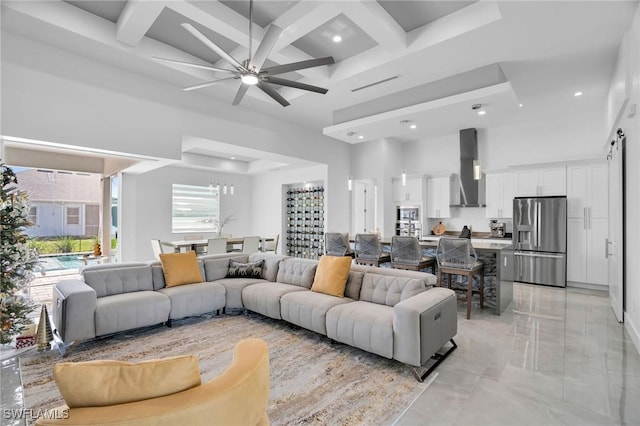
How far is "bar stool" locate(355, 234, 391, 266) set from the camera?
507 cm

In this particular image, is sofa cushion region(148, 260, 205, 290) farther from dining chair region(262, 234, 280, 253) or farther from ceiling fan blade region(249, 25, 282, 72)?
dining chair region(262, 234, 280, 253)

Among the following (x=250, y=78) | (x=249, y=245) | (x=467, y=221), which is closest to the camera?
(x=250, y=78)

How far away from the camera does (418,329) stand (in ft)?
8.54

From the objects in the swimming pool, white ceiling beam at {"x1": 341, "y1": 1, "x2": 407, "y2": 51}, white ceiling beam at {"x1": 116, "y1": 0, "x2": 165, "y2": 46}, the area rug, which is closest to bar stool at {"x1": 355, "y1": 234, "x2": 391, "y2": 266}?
the area rug

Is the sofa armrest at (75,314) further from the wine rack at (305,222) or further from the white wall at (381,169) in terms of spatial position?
the white wall at (381,169)

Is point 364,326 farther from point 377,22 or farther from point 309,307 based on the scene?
point 377,22

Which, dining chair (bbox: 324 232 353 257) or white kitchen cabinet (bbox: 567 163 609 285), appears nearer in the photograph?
dining chair (bbox: 324 232 353 257)

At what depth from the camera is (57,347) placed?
10.8 feet

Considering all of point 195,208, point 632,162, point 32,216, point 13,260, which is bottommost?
point 13,260

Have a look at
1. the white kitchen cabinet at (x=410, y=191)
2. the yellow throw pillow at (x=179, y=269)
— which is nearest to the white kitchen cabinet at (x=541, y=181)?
the white kitchen cabinet at (x=410, y=191)

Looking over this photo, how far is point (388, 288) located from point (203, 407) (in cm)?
268

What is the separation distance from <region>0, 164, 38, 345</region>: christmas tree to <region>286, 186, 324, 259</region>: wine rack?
238 inches

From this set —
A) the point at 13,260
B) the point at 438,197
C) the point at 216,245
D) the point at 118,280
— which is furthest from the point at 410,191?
the point at 13,260

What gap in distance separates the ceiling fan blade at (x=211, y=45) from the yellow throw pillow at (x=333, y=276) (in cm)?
229
